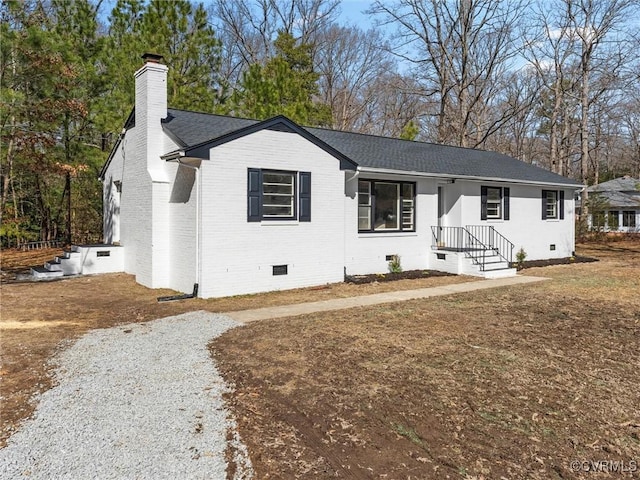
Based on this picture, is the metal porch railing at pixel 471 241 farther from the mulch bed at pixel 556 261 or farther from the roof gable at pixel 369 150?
the roof gable at pixel 369 150

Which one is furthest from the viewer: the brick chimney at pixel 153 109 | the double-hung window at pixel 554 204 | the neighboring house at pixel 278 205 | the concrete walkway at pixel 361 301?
the double-hung window at pixel 554 204

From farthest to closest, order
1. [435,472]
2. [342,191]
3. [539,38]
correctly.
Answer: [539,38] < [342,191] < [435,472]

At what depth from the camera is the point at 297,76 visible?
23.2 meters

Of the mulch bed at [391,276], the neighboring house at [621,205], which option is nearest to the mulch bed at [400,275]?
the mulch bed at [391,276]

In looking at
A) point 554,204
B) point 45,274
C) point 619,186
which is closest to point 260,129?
point 45,274

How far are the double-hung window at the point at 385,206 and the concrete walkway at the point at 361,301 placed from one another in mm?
2715

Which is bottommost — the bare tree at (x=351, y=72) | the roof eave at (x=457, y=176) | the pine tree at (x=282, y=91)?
the roof eave at (x=457, y=176)

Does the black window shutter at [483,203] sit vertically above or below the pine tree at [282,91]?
below

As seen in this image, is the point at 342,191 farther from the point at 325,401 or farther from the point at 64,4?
the point at 64,4

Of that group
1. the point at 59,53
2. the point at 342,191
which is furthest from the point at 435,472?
the point at 59,53

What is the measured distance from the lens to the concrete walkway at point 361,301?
7.94 meters

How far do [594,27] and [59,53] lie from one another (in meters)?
26.1

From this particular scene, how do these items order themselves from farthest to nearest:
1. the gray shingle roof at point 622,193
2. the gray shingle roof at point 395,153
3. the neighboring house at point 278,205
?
the gray shingle roof at point 622,193 → the gray shingle roof at point 395,153 → the neighboring house at point 278,205

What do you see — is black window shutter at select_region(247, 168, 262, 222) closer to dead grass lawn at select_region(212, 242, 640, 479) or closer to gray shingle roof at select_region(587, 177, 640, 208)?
dead grass lawn at select_region(212, 242, 640, 479)
